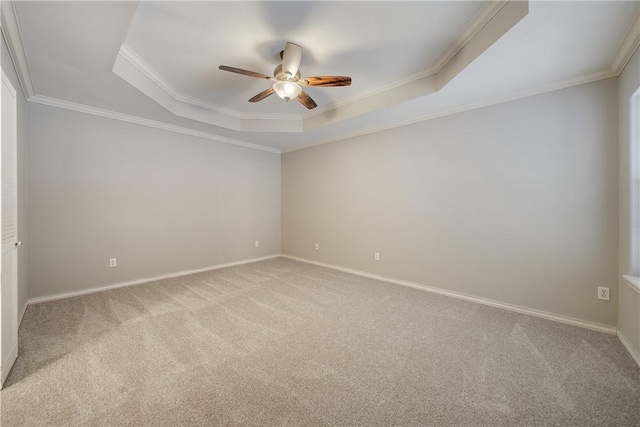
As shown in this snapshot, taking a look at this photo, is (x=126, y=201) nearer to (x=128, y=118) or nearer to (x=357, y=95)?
(x=128, y=118)

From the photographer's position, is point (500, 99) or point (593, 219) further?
point (500, 99)

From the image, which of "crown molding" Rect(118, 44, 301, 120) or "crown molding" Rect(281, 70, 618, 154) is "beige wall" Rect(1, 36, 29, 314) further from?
"crown molding" Rect(281, 70, 618, 154)

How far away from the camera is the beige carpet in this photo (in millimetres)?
1414

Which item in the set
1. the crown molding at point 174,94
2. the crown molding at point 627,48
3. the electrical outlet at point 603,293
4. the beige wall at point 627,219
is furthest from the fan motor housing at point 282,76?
the electrical outlet at point 603,293

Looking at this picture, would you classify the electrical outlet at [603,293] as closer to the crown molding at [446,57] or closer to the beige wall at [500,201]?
the beige wall at [500,201]

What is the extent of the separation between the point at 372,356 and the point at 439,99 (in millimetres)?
2840

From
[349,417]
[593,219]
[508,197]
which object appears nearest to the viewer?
[349,417]

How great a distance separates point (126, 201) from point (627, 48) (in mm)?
5546

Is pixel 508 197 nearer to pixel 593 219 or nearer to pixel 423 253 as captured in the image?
pixel 593 219

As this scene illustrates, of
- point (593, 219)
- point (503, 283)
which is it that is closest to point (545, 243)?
point (593, 219)

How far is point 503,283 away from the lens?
9.46 feet

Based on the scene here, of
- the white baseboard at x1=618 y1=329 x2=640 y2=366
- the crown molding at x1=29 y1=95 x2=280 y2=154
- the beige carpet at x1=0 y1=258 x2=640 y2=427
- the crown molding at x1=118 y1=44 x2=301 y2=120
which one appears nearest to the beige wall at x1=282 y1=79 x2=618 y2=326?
the white baseboard at x1=618 y1=329 x2=640 y2=366

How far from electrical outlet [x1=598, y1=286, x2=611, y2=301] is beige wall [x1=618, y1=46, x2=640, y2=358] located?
12 centimetres

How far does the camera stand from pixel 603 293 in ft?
7.72
